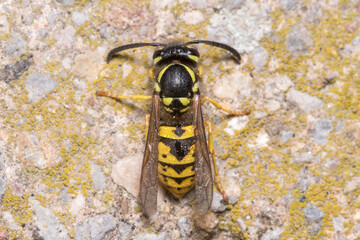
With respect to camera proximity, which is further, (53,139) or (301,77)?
(301,77)

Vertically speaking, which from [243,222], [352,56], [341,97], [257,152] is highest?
[352,56]

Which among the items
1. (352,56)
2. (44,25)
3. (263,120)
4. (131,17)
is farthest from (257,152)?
(44,25)

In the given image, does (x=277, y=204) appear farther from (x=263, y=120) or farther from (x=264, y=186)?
(x=263, y=120)

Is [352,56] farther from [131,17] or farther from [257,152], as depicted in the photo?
[131,17]

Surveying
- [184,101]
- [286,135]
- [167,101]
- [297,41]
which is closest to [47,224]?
[167,101]

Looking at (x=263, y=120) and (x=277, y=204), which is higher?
(x=263, y=120)

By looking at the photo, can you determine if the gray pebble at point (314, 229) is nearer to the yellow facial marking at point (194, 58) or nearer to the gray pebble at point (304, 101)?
the gray pebble at point (304, 101)

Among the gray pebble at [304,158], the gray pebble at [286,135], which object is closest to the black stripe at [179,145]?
the gray pebble at [286,135]

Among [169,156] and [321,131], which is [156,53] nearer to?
[169,156]
